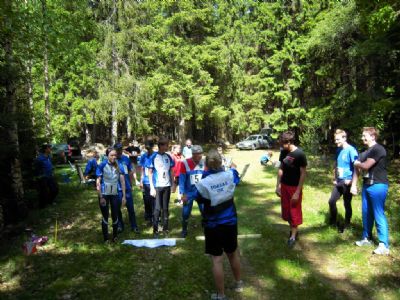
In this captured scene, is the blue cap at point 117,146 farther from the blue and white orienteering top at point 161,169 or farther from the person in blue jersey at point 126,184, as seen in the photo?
the blue and white orienteering top at point 161,169

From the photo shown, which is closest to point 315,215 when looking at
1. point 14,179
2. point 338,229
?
point 338,229

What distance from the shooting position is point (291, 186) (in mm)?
5820

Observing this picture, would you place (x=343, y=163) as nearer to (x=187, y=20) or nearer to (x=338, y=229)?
(x=338, y=229)

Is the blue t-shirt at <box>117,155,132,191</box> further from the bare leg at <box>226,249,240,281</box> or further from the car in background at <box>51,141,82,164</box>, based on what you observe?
the car in background at <box>51,141,82,164</box>

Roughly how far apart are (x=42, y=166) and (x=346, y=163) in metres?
8.17

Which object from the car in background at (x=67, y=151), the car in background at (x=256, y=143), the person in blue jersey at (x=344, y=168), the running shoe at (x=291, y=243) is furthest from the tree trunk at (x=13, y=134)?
the car in background at (x=256, y=143)

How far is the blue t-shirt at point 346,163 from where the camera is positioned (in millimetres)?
6215

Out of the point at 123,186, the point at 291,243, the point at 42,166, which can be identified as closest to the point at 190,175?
the point at 123,186

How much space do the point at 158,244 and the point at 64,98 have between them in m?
24.8

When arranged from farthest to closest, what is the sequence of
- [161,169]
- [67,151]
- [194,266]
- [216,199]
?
[67,151] → [161,169] → [194,266] → [216,199]

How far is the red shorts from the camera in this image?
577cm

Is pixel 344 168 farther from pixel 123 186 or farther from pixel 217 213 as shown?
pixel 123 186

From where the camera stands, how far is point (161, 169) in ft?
22.1

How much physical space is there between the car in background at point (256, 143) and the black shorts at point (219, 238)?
28.3 m
